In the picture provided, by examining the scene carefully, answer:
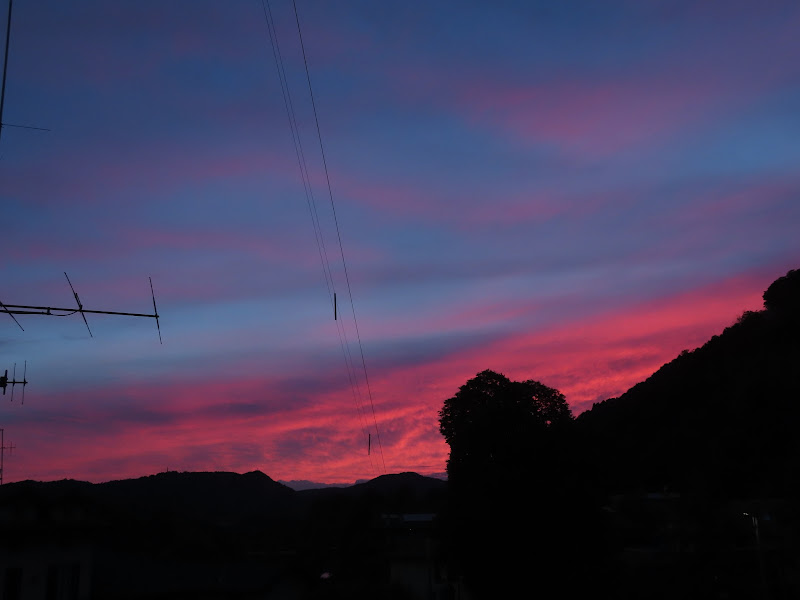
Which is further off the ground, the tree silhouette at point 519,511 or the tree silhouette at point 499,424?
the tree silhouette at point 499,424

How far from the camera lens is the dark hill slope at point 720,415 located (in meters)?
82.4

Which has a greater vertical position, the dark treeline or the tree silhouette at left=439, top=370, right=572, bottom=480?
the tree silhouette at left=439, top=370, right=572, bottom=480

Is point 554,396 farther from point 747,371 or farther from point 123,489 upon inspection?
point 123,489

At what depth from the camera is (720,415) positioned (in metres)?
94.9

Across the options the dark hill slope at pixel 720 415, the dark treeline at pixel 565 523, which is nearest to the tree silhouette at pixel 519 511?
the dark treeline at pixel 565 523

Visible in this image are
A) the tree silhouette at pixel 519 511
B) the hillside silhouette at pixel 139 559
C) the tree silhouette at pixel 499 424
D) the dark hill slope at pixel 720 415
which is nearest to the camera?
the hillside silhouette at pixel 139 559

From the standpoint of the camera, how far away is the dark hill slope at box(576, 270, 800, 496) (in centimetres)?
8244

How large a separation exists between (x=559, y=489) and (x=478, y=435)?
597 cm

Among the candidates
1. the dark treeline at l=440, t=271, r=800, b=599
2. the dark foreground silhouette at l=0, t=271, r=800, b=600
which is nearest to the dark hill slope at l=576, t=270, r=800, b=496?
the dark foreground silhouette at l=0, t=271, r=800, b=600

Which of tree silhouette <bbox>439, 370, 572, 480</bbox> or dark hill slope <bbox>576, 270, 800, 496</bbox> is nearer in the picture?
tree silhouette <bbox>439, 370, 572, 480</bbox>

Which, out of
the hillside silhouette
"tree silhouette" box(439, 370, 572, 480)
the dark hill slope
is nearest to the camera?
the hillside silhouette

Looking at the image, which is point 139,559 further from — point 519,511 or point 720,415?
point 720,415

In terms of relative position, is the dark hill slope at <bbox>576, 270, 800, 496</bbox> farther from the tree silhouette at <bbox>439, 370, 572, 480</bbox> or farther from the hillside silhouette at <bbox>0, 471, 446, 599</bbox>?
the hillside silhouette at <bbox>0, 471, 446, 599</bbox>

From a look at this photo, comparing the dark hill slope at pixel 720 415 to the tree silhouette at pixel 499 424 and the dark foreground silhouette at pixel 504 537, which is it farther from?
the tree silhouette at pixel 499 424
